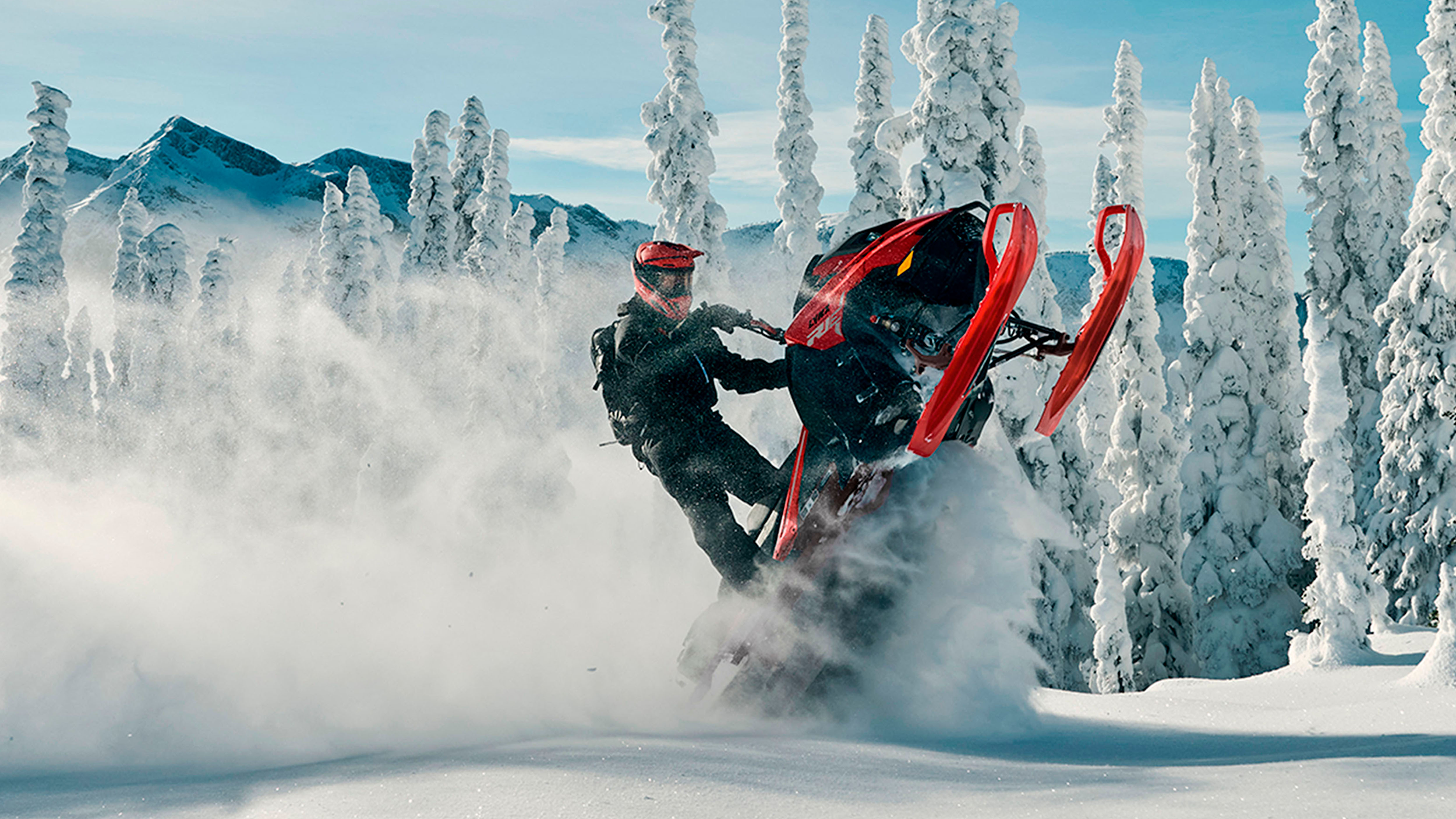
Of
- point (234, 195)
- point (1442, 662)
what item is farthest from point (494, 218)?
point (234, 195)

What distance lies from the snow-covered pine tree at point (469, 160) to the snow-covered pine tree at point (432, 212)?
1.00ft

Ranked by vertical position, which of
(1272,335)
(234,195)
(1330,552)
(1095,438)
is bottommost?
(1330,552)

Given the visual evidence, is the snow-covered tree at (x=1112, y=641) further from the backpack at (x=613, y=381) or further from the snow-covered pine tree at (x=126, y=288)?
the snow-covered pine tree at (x=126, y=288)

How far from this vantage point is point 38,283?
29000 millimetres

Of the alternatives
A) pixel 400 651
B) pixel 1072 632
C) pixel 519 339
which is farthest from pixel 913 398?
pixel 519 339

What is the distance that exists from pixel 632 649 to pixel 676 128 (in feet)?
53.8

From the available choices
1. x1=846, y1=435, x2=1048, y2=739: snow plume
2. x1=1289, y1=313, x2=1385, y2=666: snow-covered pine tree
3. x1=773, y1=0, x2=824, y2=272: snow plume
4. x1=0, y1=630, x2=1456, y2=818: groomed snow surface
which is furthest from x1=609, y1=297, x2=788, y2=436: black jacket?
x1=773, y1=0, x2=824, y2=272: snow plume

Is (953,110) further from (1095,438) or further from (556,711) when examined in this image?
(556,711)

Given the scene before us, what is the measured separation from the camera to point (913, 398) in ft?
17.4

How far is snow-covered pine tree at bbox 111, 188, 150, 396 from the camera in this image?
127 ft

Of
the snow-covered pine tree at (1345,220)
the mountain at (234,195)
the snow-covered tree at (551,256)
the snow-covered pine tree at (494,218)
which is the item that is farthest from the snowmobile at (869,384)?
the mountain at (234,195)

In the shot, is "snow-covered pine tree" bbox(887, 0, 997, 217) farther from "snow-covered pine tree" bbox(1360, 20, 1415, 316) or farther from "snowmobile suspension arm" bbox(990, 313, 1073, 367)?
"snow-covered pine tree" bbox(1360, 20, 1415, 316)

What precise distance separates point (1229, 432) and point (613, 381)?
68.7 feet

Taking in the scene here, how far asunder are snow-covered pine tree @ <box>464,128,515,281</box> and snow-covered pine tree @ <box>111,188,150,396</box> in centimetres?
1600
